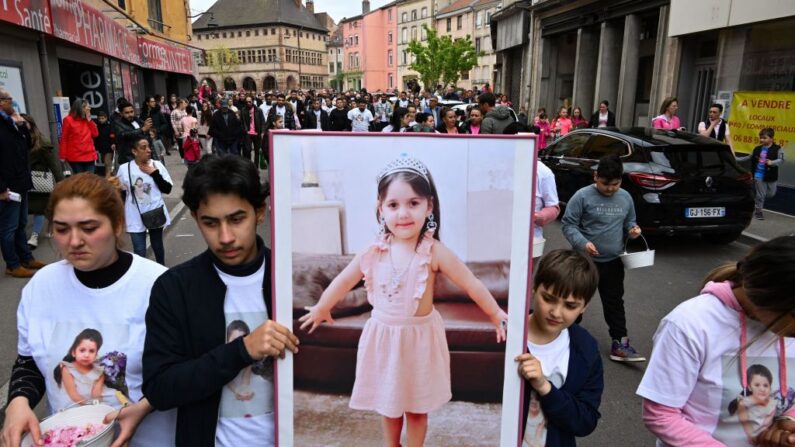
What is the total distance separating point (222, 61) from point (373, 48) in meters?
27.3

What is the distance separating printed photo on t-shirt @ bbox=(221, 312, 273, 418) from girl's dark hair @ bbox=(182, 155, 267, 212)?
331mm

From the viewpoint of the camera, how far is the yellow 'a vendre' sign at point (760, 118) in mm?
9547

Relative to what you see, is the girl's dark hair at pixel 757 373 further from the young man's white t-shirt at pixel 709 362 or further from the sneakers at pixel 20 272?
the sneakers at pixel 20 272

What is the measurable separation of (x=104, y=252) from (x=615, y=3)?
741 inches

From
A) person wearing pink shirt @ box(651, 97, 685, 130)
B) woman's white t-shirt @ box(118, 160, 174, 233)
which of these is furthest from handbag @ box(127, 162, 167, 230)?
person wearing pink shirt @ box(651, 97, 685, 130)

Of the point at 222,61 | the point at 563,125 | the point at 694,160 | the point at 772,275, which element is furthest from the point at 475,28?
the point at 772,275

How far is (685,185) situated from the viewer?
704 centimetres

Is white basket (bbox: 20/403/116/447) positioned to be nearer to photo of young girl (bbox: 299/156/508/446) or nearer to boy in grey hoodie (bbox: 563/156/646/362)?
photo of young girl (bbox: 299/156/508/446)

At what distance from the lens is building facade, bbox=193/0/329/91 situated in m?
93.6

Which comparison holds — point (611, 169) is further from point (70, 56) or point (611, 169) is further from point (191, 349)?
point (70, 56)

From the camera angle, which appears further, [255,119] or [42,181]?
[255,119]

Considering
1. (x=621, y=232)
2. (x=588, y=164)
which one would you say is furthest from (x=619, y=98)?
(x=621, y=232)

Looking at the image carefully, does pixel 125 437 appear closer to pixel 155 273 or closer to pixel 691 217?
pixel 155 273

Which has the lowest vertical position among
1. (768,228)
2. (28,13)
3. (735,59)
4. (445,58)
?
(768,228)
